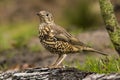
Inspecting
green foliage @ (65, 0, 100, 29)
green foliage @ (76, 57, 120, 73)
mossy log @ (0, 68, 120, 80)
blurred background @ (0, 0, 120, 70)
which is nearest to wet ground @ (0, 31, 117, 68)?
blurred background @ (0, 0, 120, 70)

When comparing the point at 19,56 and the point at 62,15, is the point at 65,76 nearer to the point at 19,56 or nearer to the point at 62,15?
the point at 19,56

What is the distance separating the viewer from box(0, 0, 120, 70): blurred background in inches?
490

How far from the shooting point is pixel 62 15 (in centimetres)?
2014

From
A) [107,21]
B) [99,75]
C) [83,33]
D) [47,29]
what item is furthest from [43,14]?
[83,33]

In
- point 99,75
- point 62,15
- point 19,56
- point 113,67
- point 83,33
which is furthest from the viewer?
point 62,15

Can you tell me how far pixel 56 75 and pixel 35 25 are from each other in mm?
10188

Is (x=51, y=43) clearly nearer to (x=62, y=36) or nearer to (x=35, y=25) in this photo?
(x=62, y=36)

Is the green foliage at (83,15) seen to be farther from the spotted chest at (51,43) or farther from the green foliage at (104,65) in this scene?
the spotted chest at (51,43)

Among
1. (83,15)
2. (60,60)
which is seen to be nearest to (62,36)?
(60,60)

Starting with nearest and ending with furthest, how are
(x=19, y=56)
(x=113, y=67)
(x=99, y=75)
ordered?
(x=99, y=75) → (x=113, y=67) → (x=19, y=56)

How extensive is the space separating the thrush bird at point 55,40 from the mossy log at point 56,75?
506mm

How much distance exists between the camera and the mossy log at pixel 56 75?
6.80 metres

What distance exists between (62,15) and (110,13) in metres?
11.9

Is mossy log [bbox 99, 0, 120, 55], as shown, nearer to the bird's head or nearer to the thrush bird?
the thrush bird
